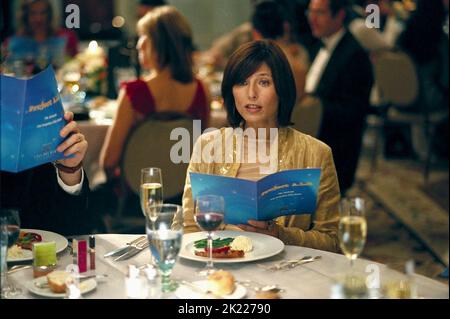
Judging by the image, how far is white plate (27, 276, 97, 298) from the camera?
1761mm

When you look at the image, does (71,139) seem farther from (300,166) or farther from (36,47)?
(36,47)

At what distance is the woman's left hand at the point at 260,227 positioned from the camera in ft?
7.64

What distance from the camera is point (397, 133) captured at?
22.5ft

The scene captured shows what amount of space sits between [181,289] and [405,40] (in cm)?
535

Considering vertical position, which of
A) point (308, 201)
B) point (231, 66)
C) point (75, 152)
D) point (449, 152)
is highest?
point (231, 66)

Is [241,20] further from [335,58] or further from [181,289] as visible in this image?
[181,289]

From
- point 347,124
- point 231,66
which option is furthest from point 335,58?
point 231,66

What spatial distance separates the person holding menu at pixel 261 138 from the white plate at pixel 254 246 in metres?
0.32

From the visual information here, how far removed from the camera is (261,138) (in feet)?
8.76

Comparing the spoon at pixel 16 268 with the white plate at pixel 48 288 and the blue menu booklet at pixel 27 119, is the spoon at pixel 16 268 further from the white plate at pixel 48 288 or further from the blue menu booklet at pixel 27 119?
the blue menu booklet at pixel 27 119

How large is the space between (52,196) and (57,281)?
0.78 meters

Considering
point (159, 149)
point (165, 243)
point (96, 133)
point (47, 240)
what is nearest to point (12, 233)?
point (47, 240)

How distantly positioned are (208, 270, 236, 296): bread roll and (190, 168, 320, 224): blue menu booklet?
0.47 metres

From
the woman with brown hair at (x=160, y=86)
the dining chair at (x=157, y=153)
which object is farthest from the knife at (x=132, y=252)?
the woman with brown hair at (x=160, y=86)
